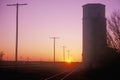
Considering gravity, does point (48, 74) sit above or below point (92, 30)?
below

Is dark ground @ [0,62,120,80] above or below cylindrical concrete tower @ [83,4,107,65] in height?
below

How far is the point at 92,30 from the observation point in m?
63.3

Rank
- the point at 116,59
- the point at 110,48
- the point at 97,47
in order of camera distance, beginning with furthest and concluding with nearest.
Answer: the point at 97,47 → the point at 110,48 → the point at 116,59

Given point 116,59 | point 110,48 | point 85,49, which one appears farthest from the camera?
point 85,49

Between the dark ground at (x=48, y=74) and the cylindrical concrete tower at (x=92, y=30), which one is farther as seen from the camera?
the cylindrical concrete tower at (x=92, y=30)

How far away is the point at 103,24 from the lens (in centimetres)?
6381

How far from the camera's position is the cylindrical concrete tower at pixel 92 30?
5970 centimetres

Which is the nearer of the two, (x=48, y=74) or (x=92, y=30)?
(x=48, y=74)

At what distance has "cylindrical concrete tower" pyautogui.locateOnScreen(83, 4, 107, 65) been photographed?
196 ft

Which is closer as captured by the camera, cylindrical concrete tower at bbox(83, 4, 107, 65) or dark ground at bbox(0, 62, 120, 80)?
dark ground at bbox(0, 62, 120, 80)

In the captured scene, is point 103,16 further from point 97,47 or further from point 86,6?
point 97,47

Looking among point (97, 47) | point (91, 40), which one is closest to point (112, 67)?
point (97, 47)

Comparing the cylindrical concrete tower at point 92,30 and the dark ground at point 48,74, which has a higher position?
the cylindrical concrete tower at point 92,30

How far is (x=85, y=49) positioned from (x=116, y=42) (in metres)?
20.5
